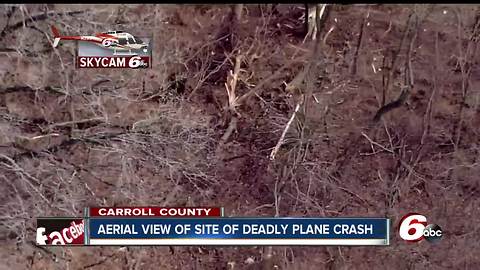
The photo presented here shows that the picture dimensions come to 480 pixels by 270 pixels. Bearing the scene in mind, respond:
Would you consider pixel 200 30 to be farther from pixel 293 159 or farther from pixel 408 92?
pixel 408 92

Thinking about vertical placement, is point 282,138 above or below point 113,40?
below

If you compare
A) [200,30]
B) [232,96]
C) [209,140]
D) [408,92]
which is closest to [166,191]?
[209,140]

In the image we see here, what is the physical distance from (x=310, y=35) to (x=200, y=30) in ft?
2.14

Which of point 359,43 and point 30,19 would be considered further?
point 359,43

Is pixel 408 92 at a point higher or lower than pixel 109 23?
lower

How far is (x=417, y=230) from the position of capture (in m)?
4.05

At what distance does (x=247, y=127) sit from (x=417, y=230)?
1.17 meters

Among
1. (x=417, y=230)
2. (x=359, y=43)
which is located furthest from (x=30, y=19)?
(x=417, y=230)

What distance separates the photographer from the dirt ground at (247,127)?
400 centimetres

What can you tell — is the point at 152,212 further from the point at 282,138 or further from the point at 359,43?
the point at 359,43

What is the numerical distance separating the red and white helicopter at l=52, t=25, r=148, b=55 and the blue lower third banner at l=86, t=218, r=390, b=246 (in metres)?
0.99

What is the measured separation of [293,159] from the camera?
13.2ft

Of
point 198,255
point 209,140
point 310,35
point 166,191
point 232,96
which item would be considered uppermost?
point 310,35

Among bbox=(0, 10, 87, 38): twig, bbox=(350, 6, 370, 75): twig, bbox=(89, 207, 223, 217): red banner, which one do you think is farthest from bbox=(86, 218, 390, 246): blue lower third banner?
bbox=(0, 10, 87, 38): twig
